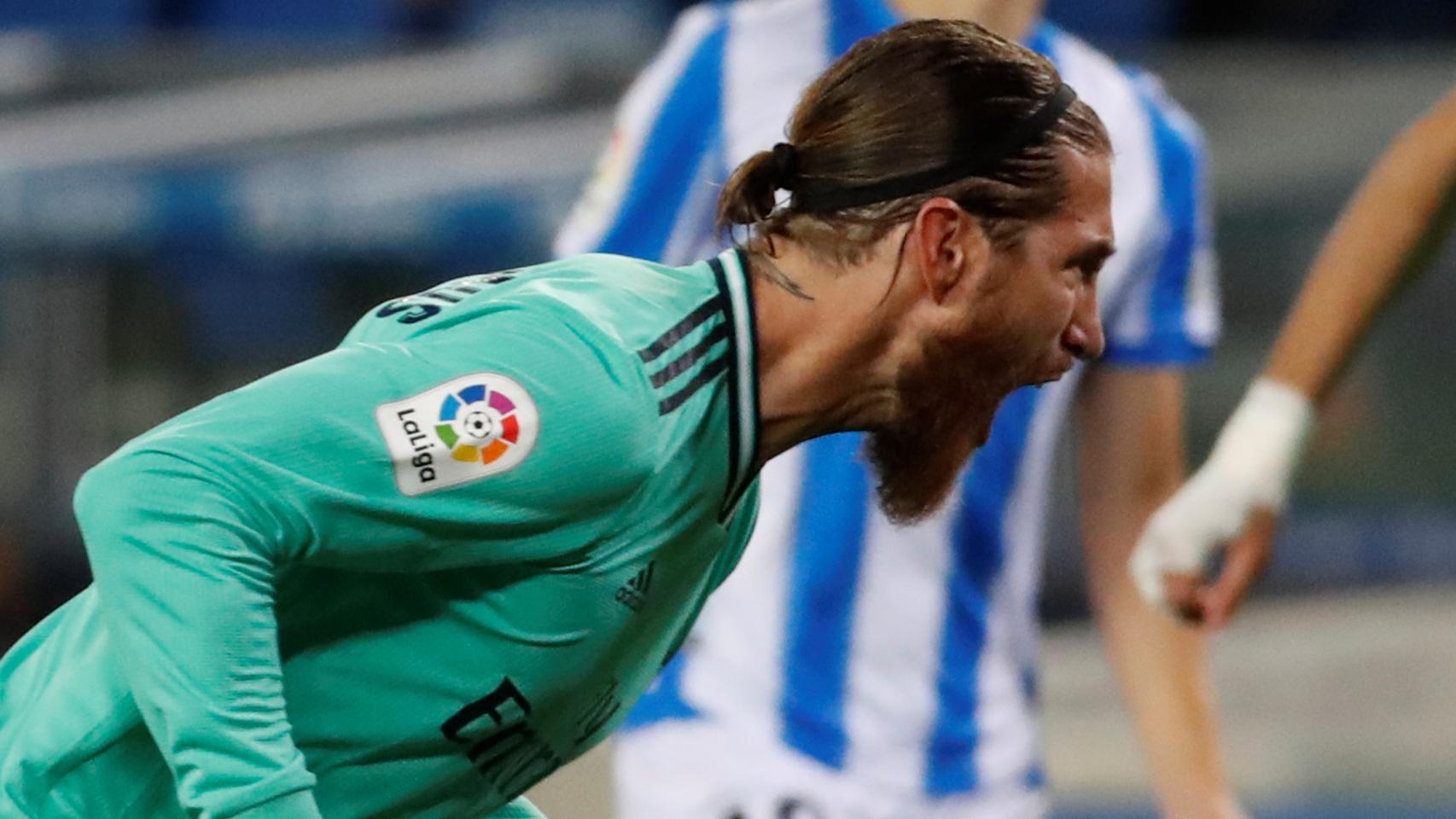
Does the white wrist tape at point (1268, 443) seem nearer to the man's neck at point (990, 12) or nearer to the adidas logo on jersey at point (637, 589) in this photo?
the man's neck at point (990, 12)

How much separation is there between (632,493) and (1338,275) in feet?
3.83

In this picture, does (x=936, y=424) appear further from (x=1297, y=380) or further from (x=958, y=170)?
(x=1297, y=380)

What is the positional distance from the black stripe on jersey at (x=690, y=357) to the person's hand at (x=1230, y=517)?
97 cm

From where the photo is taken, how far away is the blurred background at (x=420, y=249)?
779 cm

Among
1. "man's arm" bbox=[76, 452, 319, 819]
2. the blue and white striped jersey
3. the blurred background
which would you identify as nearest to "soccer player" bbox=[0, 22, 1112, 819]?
"man's arm" bbox=[76, 452, 319, 819]

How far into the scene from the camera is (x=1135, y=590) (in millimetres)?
2873

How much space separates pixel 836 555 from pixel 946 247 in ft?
3.02

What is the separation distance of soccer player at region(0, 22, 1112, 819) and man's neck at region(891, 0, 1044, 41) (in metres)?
0.80

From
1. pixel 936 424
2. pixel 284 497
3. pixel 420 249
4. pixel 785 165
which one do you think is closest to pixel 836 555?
pixel 936 424

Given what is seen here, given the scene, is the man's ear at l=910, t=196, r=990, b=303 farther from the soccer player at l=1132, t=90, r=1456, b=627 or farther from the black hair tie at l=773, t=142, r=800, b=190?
the soccer player at l=1132, t=90, r=1456, b=627

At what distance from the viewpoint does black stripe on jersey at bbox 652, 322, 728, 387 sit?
1.72 meters

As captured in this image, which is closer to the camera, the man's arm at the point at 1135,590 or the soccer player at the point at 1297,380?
the soccer player at the point at 1297,380

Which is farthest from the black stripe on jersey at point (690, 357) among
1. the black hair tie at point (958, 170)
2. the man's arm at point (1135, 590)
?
the man's arm at point (1135, 590)

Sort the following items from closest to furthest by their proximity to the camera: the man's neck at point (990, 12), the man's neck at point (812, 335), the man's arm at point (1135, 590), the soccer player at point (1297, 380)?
the man's neck at point (812, 335)
the soccer player at point (1297, 380)
the man's neck at point (990, 12)
the man's arm at point (1135, 590)
